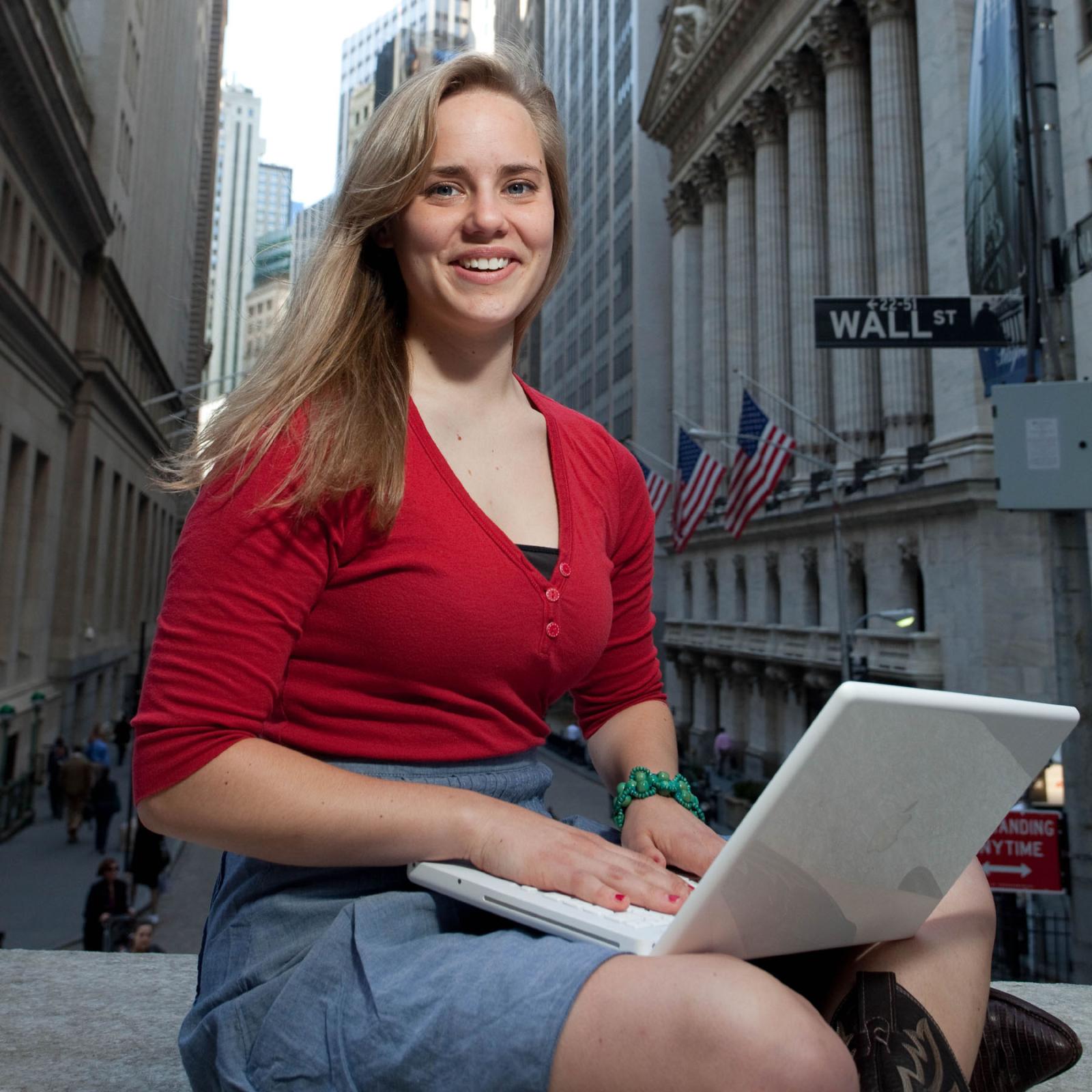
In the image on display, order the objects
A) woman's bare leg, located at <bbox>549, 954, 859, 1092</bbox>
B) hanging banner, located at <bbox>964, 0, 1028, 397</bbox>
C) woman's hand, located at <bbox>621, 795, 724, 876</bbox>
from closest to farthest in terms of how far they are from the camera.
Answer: woman's bare leg, located at <bbox>549, 954, 859, 1092</bbox> < woman's hand, located at <bbox>621, 795, 724, 876</bbox> < hanging banner, located at <bbox>964, 0, 1028, 397</bbox>

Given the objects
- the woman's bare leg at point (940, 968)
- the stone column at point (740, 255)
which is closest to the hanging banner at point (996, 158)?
the woman's bare leg at point (940, 968)

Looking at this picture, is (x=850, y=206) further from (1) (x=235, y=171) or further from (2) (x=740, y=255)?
(1) (x=235, y=171)

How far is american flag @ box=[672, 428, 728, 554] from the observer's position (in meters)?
24.8

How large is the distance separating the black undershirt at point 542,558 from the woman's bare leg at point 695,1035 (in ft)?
2.65

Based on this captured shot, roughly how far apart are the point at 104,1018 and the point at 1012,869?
11.0 m

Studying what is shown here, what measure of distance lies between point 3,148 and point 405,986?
25.5 m

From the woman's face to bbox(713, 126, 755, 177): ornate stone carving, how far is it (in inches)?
1895

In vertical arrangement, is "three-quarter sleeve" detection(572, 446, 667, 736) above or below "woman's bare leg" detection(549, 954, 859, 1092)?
above

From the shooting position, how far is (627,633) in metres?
2.62

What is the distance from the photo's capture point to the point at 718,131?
1890 inches

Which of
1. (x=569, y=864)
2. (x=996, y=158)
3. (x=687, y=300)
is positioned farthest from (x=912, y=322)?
(x=687, y=300)

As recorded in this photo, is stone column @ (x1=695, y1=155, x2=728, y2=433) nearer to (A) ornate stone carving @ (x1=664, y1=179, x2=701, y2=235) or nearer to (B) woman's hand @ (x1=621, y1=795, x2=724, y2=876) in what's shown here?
(A) ornate stone carving @ (x1=664, y1=179, x2=701, y2=235)

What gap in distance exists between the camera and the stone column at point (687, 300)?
5334 cm

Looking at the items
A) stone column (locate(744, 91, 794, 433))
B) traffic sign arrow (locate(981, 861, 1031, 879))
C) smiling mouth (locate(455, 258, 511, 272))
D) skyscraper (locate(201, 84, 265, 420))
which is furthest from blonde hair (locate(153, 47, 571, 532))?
skyscraper (locate(201, 84, 265, 420))
